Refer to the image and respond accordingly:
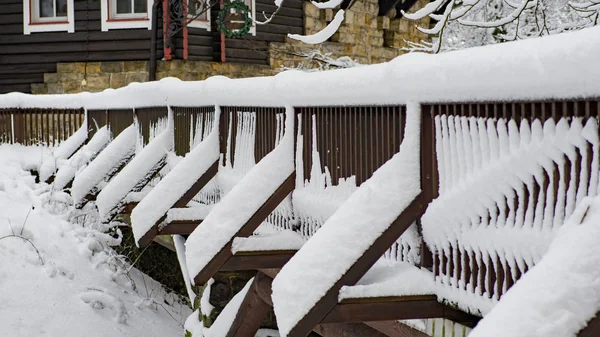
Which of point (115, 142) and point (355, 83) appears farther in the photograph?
point (115, 142)

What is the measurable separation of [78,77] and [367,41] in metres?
7.33

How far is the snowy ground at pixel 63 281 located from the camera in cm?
709

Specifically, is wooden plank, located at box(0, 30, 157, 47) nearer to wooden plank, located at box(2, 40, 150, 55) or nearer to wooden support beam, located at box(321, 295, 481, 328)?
wooden plank, located at box(2, 40, 150, 55)

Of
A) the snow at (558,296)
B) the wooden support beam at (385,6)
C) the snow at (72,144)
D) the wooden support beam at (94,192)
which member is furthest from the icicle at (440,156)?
the wooden support beam at (385,6)

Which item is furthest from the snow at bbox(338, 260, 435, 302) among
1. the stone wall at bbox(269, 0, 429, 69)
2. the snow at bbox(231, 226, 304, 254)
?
the stone wall at bbox(269, 0, 429, 69)

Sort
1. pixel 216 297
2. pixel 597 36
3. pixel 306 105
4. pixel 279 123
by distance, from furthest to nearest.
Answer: pixel 216 297, pixel 279 123, pixel 306 105, pixel 597 36

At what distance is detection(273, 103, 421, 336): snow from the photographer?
10.9 feet

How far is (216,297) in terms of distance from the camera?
6414 mm

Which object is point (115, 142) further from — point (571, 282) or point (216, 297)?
point (571, 282)

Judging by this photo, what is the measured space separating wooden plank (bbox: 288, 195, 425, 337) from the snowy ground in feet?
13.8

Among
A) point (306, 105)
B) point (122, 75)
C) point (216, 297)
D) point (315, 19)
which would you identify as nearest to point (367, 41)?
point (315, 19)

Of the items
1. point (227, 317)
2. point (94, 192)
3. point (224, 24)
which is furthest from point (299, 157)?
point (224, 24)

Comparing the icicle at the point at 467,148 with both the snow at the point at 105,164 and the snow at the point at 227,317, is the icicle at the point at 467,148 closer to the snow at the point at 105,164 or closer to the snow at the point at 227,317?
the snow at the point at 227,317

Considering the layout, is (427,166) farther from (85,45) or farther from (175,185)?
(85,45)
